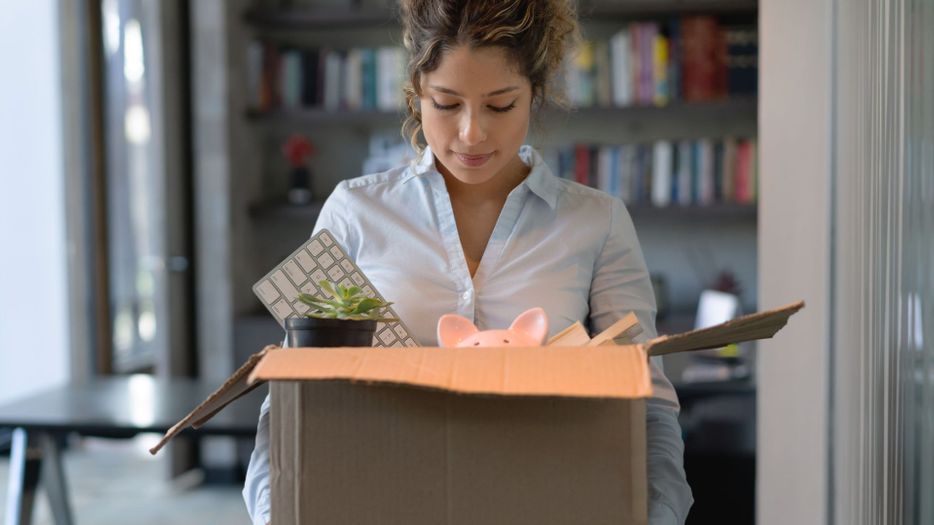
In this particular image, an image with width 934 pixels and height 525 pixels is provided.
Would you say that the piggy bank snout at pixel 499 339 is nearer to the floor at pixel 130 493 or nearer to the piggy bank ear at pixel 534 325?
the piggy bank ear at pixel 534 325

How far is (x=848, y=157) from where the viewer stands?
1627 millimetres

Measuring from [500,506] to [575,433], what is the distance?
0.09m

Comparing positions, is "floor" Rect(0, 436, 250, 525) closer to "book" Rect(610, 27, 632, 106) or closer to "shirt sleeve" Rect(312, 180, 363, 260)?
"book" Rect(610, 27, 632, 106)

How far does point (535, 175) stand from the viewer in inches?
57.3

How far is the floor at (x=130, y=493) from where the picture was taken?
3.80m

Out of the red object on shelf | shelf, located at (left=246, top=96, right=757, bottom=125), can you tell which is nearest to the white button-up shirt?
shelf, located at (left=246, top=96, right=757, bottom=125)

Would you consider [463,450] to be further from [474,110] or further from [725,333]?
[474,110]

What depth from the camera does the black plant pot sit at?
1.06 metres

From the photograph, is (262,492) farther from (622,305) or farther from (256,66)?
(256,66)

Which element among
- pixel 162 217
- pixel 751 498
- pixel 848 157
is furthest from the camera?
pixel 162 217

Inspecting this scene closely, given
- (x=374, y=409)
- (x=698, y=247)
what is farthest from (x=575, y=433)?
(x=698, y=247)

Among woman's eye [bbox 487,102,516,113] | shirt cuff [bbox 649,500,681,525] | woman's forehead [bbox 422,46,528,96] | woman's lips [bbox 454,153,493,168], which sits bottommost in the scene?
shirt cuff [bbox 649,500,681,525]

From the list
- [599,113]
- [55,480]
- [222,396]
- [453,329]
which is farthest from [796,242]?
[55,480]

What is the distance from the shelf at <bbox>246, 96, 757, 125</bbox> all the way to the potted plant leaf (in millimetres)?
2672
